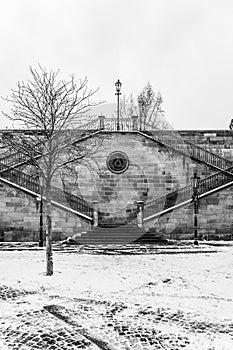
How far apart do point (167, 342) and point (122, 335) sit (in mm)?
817

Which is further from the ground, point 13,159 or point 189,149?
point 189,149

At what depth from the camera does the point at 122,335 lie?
242 inches

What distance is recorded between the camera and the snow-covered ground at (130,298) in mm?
6105

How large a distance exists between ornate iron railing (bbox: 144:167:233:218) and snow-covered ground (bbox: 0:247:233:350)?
619cm

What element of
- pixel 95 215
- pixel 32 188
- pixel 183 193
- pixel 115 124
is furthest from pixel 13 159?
pixel 183 193

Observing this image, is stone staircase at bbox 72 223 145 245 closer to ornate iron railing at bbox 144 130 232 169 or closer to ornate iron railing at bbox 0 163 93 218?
ornate iron railing at bbox 0 163 93 218

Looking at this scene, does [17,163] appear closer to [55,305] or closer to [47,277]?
[47,277]

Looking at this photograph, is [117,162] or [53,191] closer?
[53,191]

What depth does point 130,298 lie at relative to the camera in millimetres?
8281

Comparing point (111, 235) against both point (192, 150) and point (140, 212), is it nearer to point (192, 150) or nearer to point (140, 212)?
point (140, 212)

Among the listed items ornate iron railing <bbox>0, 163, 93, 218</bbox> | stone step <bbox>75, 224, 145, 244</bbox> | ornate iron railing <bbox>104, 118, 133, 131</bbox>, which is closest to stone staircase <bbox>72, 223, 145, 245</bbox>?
stone step <bbox>75, 224, 145, 244</bbox>

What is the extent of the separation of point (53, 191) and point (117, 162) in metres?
4.21

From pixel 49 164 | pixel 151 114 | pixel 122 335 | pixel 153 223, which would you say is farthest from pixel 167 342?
pixel 151 114

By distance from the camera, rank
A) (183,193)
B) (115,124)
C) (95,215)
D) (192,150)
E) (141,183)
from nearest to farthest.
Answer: (95,215), (183,193), (141,183), (192,150), (115,124)
